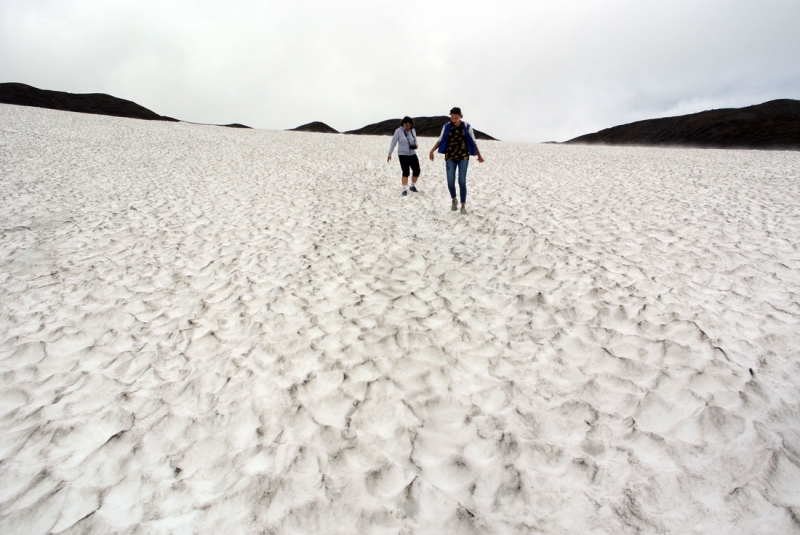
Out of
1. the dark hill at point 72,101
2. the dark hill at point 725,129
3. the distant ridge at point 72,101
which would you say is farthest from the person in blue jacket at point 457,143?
the dark hill at point 72,101

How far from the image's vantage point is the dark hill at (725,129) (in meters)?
31.8

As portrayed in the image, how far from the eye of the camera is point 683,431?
8.25ft

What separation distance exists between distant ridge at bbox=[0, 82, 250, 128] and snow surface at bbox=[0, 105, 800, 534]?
4233 cm

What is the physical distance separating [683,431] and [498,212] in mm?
5695

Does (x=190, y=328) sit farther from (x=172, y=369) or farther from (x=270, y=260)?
(x=270, y=260)

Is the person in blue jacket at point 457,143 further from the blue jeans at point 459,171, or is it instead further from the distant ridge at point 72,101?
the distant ridge at point 72,101

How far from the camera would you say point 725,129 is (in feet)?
119

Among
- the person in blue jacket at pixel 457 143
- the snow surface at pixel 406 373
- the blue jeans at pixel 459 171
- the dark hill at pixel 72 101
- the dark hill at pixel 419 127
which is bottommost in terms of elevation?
the snow surface at pixel 406 373

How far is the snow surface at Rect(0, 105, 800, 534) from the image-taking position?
7.20ft

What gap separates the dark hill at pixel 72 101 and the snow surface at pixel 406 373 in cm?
4746

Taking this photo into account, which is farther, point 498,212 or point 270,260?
point 498,212

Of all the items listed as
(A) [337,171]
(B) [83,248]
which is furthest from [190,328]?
(A) [337,171]

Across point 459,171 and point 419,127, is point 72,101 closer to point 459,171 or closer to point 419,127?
point 419,127

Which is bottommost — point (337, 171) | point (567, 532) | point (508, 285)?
point (567, 532)
